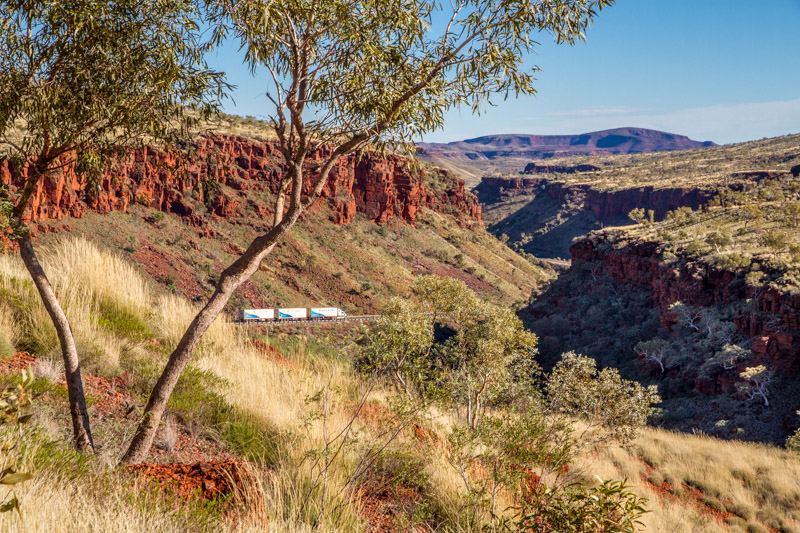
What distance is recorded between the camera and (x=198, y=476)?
3375mm

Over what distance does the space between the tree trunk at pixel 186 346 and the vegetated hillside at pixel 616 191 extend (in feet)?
222

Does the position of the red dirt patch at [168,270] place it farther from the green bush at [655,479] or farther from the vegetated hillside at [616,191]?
the vegetated hillside at [616,191]

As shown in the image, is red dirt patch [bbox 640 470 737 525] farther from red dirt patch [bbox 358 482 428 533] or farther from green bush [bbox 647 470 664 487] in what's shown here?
red dirt patch [bbox 358 482 428 533]

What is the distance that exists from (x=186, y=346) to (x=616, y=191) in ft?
290

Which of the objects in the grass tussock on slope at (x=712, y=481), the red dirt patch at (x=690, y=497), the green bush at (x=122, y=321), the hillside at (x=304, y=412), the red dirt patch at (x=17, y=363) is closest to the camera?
the hillside at (x=304, y=412)

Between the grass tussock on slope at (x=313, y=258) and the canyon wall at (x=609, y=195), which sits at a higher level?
the canyon wall at (x=609, y=195)

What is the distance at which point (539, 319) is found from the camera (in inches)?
1353

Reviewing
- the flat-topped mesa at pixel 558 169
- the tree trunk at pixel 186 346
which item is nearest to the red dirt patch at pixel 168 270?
the tree trunk at pixel 186 346

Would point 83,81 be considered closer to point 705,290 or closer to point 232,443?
point 232,443

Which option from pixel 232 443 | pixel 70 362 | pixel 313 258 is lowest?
pixel 313 258

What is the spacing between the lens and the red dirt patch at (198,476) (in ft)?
10.3

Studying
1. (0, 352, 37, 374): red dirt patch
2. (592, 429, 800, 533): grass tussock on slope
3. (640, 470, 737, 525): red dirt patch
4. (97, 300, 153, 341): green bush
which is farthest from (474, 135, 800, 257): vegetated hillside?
(0, 352, 37, 374): red dirt patch

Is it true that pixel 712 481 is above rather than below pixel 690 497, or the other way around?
below

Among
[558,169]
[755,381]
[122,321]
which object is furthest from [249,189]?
[558,169]
